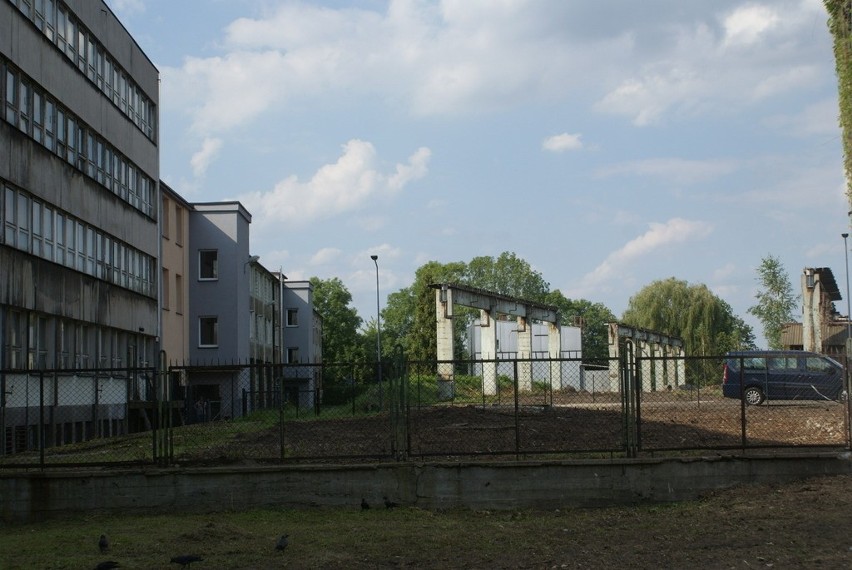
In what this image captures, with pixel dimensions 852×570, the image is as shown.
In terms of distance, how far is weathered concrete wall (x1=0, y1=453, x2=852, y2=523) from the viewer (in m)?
13.7

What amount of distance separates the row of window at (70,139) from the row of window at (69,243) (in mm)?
1774

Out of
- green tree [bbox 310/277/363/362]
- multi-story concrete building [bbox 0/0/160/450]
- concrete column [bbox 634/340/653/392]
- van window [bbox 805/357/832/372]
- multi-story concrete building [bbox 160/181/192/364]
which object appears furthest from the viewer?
green tree [bbox 310/277/363/362]

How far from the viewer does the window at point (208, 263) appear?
51094mm

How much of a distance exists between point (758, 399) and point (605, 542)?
2090cm

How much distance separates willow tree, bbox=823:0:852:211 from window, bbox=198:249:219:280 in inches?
1536

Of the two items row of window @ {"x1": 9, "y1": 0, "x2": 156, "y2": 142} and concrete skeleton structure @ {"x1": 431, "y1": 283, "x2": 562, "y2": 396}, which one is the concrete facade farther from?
row of window @ {"x1": 9, "y1": 0, "x2": 156, "y2": 142}

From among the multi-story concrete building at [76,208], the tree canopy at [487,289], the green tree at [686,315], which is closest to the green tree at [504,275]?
the tree canopy at [487,289]

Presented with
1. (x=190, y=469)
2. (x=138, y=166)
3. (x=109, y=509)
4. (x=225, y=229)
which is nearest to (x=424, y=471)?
(x=190, y=469)

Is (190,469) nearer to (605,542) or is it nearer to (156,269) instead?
(605,542)

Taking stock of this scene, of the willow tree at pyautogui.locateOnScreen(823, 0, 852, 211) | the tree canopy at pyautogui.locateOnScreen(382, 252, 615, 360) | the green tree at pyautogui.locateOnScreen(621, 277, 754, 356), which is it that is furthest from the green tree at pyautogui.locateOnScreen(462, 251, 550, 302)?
the willow tree at pyautogui.locateOnScreen(823, 0, 852, 211)

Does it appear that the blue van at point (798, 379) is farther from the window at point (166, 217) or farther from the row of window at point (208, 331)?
the row of window at point (208, 331)

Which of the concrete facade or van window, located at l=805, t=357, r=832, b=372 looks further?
the concrete facade

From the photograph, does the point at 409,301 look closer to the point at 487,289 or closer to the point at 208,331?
the point at 487,289

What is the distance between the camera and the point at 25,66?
25.7 meters
